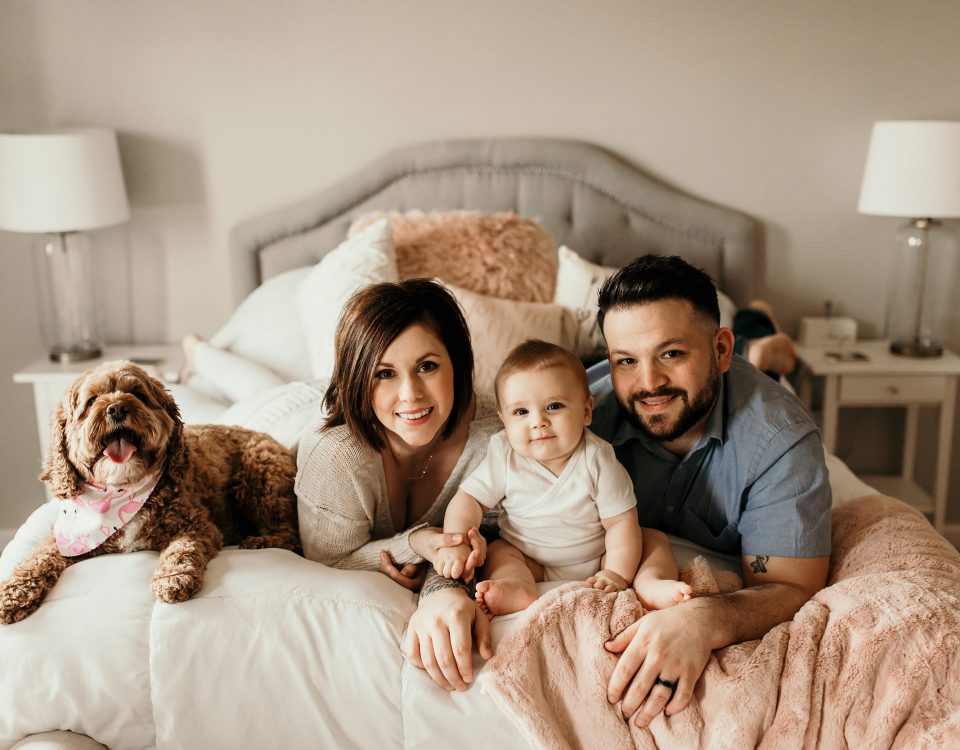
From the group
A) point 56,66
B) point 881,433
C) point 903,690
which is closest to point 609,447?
point 903,690

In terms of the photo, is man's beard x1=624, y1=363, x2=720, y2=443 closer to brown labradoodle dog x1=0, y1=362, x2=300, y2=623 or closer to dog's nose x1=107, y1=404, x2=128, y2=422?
brown labradoodle dog x1=0, y1=362, x2=300, y2=623

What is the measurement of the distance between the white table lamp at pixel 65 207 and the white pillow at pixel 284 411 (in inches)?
42.3

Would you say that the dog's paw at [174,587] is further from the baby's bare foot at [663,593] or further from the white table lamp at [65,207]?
the white table lamp at [65,207]

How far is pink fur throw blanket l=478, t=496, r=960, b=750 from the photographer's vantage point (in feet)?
3.76

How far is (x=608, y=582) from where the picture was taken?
1.37 m

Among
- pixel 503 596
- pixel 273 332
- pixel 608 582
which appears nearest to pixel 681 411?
pixel 608 582

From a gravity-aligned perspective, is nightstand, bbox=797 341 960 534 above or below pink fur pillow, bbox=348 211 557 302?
below

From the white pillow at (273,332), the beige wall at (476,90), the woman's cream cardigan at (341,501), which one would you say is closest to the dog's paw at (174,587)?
the woman's cream cardigan at (341,501)

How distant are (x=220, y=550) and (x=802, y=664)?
95 cm

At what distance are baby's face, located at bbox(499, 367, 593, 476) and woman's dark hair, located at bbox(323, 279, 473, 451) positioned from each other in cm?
13

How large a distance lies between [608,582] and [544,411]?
304mm

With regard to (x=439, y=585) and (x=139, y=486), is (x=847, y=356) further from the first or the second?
(x=139, y=486)

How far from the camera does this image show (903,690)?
3.74ft

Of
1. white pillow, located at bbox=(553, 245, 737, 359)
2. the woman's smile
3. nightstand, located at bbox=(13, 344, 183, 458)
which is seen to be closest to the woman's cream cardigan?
the woman's smile
